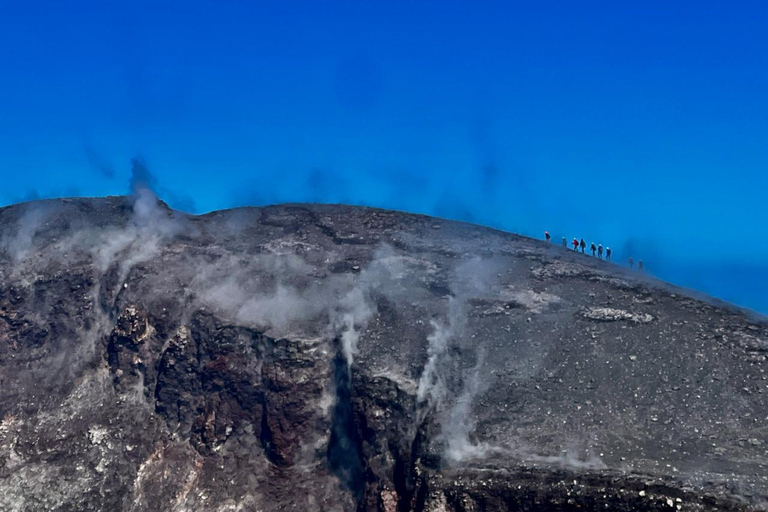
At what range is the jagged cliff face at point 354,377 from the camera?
2727cm

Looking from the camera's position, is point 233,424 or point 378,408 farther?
point 233,424

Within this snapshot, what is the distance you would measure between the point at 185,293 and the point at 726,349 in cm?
2972

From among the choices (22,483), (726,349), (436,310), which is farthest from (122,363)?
(726,349)

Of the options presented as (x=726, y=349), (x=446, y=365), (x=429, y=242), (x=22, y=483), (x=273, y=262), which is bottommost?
(x=22, y=483)

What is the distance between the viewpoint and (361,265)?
40.8 m

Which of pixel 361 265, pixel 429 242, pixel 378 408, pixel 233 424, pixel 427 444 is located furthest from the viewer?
pixel 429 242

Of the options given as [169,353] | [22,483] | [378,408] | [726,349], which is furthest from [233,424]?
[726,349]

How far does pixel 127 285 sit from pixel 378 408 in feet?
59.0

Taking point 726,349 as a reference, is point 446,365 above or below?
below

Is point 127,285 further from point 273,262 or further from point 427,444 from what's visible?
point 427,444

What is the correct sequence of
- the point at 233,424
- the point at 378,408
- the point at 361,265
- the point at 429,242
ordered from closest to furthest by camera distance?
the point at 378,408
the point at 233,424
the point at 361,265
the point at 429,242

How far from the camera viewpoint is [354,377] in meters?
33.6

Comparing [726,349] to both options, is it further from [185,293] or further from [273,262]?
[185,293]

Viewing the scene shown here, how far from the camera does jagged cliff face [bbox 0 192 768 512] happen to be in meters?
27.3
